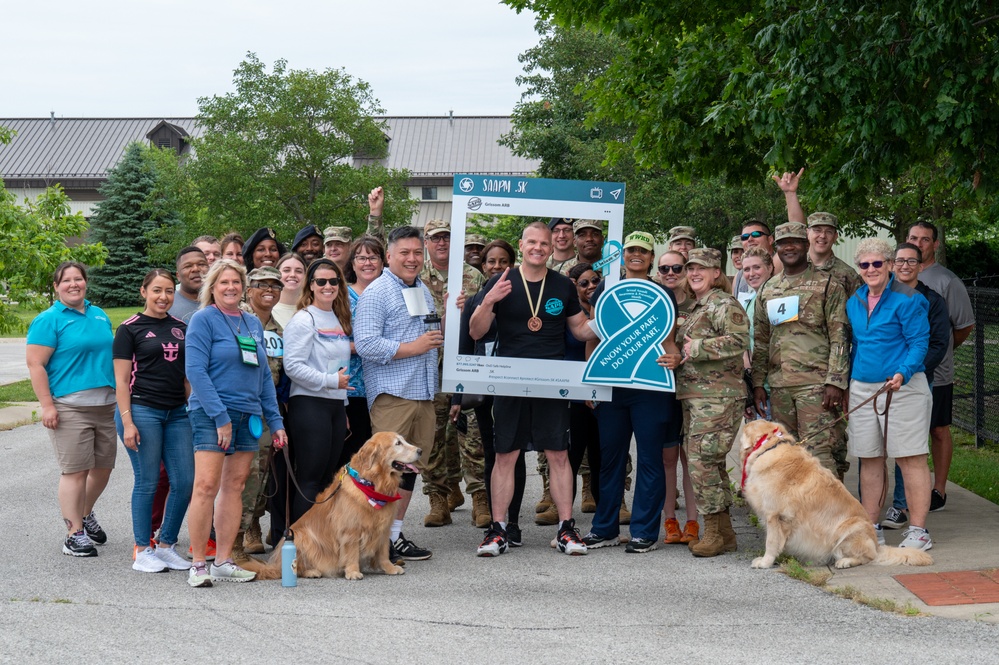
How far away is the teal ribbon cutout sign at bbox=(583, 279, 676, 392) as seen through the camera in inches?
285

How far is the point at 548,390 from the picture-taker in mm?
7336

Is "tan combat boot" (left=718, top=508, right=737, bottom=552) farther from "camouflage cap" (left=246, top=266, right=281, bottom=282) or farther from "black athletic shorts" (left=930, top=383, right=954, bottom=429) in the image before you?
"camouflage cap" (left=246, top=266, right=281, bottom=282)

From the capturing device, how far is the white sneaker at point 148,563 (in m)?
6.71

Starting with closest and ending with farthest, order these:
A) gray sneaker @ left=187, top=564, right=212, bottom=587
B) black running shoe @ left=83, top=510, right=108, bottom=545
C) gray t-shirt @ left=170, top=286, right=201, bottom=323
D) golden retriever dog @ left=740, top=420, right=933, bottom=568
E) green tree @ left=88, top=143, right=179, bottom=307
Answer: gray sneaker @ left=187, top=564, right=212, bottom=587
golden retriever dog @ left=740, top=420, right=933, bottom=568
gray t-shirt @ left=170, top=286, right=201, bottom=323
black running shoe @ left=83, top=510, right=108, bottom=545
green tree @ left=88, top=143, right=179, bottom=307

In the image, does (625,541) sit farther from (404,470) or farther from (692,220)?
(692,220)

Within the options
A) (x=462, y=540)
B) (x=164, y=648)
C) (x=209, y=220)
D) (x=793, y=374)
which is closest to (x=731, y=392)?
(x=793, y=374)

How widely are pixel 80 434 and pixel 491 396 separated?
2935mm

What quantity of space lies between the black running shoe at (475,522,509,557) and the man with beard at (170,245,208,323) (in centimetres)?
266

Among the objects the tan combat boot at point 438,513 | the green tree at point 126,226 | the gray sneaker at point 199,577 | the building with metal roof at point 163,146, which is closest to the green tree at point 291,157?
the green tree at point 126,226

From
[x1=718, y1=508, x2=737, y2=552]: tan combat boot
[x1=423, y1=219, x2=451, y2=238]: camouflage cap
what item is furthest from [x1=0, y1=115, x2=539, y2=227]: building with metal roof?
[x1=718, y1=508, x2=737, y2=552]: tan combat boot

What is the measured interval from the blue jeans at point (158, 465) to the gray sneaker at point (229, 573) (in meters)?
0.50

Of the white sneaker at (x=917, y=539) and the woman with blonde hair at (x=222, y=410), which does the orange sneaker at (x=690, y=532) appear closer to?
the white sneaker at (x=917, y=539)

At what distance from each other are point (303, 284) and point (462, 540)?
7.50 feet

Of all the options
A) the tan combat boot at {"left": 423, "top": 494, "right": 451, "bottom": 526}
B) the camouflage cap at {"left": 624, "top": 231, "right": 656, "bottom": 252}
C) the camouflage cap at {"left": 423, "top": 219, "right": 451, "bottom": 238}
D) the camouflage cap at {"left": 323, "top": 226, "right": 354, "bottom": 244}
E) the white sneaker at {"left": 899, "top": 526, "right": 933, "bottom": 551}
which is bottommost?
the tan combat boot at {"left": 423, "top": 494, "right": 451, "bottom": 526}
